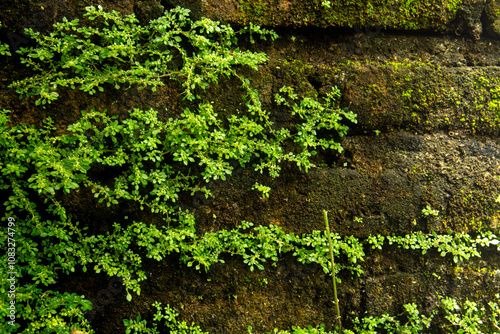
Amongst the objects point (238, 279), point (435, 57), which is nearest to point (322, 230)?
point (238, 279)

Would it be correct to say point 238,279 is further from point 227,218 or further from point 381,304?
point 381,304

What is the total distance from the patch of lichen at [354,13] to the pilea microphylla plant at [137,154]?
0.16m

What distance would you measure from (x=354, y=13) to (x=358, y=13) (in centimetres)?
4

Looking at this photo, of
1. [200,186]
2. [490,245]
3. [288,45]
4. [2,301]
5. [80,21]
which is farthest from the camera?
[490,245]

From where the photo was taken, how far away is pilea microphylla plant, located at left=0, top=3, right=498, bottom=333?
230 centimetres

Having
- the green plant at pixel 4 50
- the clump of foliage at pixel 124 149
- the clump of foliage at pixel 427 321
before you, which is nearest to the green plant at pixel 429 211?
the clump of foliage at pixel 427 321

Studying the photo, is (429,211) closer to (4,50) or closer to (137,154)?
(137,154)

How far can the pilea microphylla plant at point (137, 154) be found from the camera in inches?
90.4

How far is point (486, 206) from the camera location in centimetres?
293

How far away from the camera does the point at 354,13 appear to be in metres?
2.79

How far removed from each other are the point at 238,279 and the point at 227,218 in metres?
0.49

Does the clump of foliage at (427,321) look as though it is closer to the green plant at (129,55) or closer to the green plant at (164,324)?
the green plant at (164,324)

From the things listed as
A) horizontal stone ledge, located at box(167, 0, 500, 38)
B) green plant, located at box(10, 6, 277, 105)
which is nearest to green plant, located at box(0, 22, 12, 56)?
green plant, located at box(10, 6, 277, 105)

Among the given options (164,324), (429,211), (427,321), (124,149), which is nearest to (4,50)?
(124,149)
